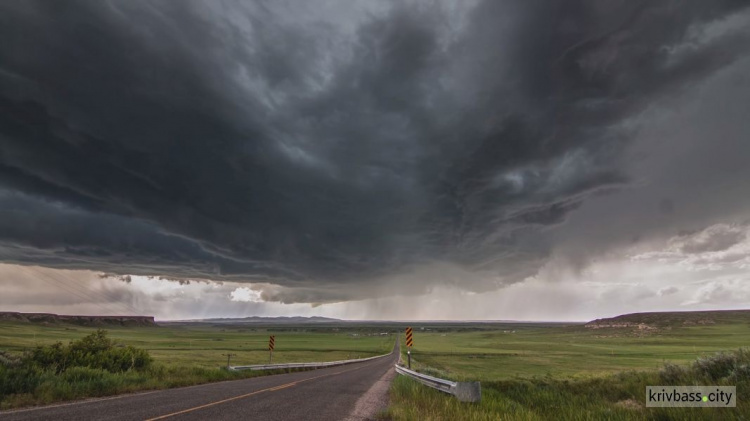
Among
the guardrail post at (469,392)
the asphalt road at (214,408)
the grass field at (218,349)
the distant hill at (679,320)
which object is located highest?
the guardrail post at (469,392)

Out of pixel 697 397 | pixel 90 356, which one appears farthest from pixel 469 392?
pixel 90 356

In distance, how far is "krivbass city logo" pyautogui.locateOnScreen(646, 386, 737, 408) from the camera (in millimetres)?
9016

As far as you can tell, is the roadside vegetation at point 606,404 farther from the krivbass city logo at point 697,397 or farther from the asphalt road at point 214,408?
the asphalt road at point 214,408

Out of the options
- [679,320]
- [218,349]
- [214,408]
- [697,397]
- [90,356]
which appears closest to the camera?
[697,397]

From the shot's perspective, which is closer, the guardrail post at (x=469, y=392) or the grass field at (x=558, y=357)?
the guardrail post at (x=469, y=392)

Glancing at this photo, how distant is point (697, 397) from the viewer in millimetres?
9508

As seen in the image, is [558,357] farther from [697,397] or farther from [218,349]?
[218,349]

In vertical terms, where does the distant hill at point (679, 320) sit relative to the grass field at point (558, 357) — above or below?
above

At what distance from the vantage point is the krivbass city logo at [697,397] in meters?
9.02

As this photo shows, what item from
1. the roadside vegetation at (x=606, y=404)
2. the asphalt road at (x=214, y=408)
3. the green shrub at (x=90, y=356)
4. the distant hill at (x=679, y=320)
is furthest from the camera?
the distant hill at (x=679, y=320)

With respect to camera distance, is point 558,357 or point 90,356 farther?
point 558,357

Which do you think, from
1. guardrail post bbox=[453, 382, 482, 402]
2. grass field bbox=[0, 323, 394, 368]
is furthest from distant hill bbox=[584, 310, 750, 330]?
guardrail post bbox=[453, 382, 482, 402]

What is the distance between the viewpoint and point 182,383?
17469 mm

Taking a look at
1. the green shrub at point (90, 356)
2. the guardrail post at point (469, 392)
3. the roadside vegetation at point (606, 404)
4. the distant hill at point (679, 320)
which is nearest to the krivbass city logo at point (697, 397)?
the roadside vegetation at point (606, 404)
